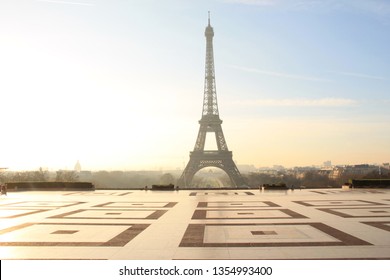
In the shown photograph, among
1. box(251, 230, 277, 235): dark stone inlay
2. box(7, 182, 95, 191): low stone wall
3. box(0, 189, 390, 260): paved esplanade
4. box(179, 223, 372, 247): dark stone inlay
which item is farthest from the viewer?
box(7, 182, 95, 191): low stone wall

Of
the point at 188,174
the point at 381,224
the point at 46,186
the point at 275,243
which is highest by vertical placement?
the point at 188,174

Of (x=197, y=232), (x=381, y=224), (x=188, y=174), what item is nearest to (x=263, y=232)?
(x=197, y=232)

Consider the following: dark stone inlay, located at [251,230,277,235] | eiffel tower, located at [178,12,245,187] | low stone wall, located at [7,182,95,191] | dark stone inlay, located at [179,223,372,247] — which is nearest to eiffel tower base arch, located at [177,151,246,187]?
eiffel tower, located at [178,12,245,187]

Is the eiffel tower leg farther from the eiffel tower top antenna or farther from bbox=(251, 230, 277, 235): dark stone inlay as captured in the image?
bbox=(251, 230, 277, 235): dark stone inlay

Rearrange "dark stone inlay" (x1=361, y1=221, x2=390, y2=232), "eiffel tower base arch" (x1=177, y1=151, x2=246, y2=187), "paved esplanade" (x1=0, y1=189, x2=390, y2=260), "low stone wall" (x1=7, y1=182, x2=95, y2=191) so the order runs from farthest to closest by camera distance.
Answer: "eiffel tower base arch" (x1=177, y1=151, x2=246, y2=187), "low stone wall" (x1=7, y1=182, x2=95, y2=191), "dark stone inlay" (x1=361, y1=221, x2=390, y2=232), "paved esplanade" (x1=0, y1=189, x2=390, y2=260)

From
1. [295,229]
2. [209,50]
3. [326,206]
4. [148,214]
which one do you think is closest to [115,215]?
[148,214]

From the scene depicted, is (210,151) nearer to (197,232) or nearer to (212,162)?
(212,162)

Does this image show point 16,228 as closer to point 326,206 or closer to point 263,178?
point 326,206
